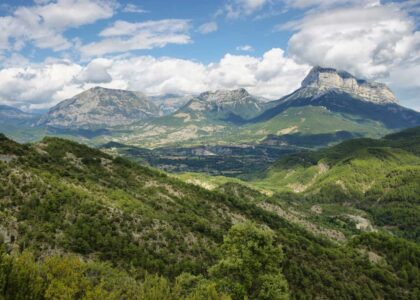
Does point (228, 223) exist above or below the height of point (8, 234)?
below

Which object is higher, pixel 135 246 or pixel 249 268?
pixel 135 246

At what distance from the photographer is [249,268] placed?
6756 cm

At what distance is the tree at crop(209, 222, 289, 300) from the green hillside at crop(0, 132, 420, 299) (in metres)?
0.20

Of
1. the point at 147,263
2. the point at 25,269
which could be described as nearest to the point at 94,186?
the point at 147,263

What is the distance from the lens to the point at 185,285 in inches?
2532

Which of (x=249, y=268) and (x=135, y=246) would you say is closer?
(x=249, y=268)

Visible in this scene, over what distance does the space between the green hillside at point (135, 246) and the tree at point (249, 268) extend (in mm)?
196

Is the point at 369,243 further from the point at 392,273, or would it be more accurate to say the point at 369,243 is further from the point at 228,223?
the point at 228,223

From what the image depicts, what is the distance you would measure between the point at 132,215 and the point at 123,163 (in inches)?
2722

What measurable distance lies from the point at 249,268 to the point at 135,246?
2736 cm

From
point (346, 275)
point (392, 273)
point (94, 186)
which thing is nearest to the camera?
point (94, 186)

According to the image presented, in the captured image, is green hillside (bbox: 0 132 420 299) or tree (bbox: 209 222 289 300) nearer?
green hillside (bbox: 0 132 420 299)

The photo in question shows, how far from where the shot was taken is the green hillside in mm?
43500

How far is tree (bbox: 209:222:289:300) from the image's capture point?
63500 mm
